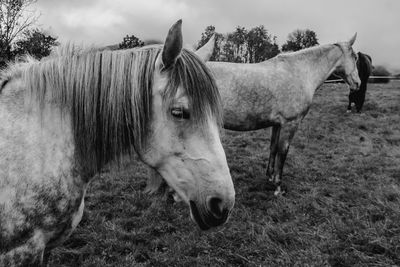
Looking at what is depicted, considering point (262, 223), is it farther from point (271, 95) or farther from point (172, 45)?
point (172, 45)

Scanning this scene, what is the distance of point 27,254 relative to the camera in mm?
1750

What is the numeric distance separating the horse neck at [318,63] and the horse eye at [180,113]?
4.56m

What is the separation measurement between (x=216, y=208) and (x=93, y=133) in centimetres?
86

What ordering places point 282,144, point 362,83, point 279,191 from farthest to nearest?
point 362,83
point 282,144
point 279,191

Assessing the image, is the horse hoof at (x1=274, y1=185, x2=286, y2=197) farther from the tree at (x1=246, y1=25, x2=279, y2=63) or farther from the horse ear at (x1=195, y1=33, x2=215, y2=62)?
the tree at (x1=246, y1=25, x2=279, y2=63)

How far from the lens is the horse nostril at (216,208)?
70.4 inches

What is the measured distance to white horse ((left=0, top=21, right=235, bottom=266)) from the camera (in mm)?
1743

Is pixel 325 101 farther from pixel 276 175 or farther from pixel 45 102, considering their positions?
pixel 45 102

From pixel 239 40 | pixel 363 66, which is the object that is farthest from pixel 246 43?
pixel 363 66

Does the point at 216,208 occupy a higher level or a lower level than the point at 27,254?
higher

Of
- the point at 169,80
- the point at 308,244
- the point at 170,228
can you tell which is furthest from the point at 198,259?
the point at 169,80

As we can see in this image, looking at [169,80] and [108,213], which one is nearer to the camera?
[169,80]

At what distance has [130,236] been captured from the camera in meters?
3.89

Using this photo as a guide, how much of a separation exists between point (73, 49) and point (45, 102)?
44 cm
